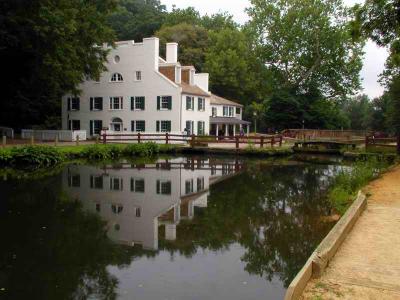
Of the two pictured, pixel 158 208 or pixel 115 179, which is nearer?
pixel 158 208

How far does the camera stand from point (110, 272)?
8219 millimetres

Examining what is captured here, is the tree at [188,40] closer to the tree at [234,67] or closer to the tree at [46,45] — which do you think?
the tree at [234,67]

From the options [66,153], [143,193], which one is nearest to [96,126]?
[66,153]

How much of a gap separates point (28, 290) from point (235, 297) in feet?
10.8

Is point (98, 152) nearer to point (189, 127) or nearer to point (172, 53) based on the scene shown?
point (189, 127)

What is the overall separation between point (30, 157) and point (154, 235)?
16.4 m

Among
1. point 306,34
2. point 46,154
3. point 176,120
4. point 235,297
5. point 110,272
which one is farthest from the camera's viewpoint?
point 306,34

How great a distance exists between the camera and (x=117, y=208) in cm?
1386

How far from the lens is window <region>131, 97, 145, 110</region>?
41.5 m

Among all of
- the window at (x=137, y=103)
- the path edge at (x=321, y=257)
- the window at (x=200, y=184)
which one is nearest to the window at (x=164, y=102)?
the window at (x=137, y=103)

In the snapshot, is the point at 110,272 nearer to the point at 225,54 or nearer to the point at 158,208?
the point at 158,208

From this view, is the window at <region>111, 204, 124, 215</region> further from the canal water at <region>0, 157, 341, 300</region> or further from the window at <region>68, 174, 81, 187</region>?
the window at <region>68, 174, 81, 187</region>

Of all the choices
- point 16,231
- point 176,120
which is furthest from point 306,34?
point 16,231

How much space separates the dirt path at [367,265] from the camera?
5.96 m
